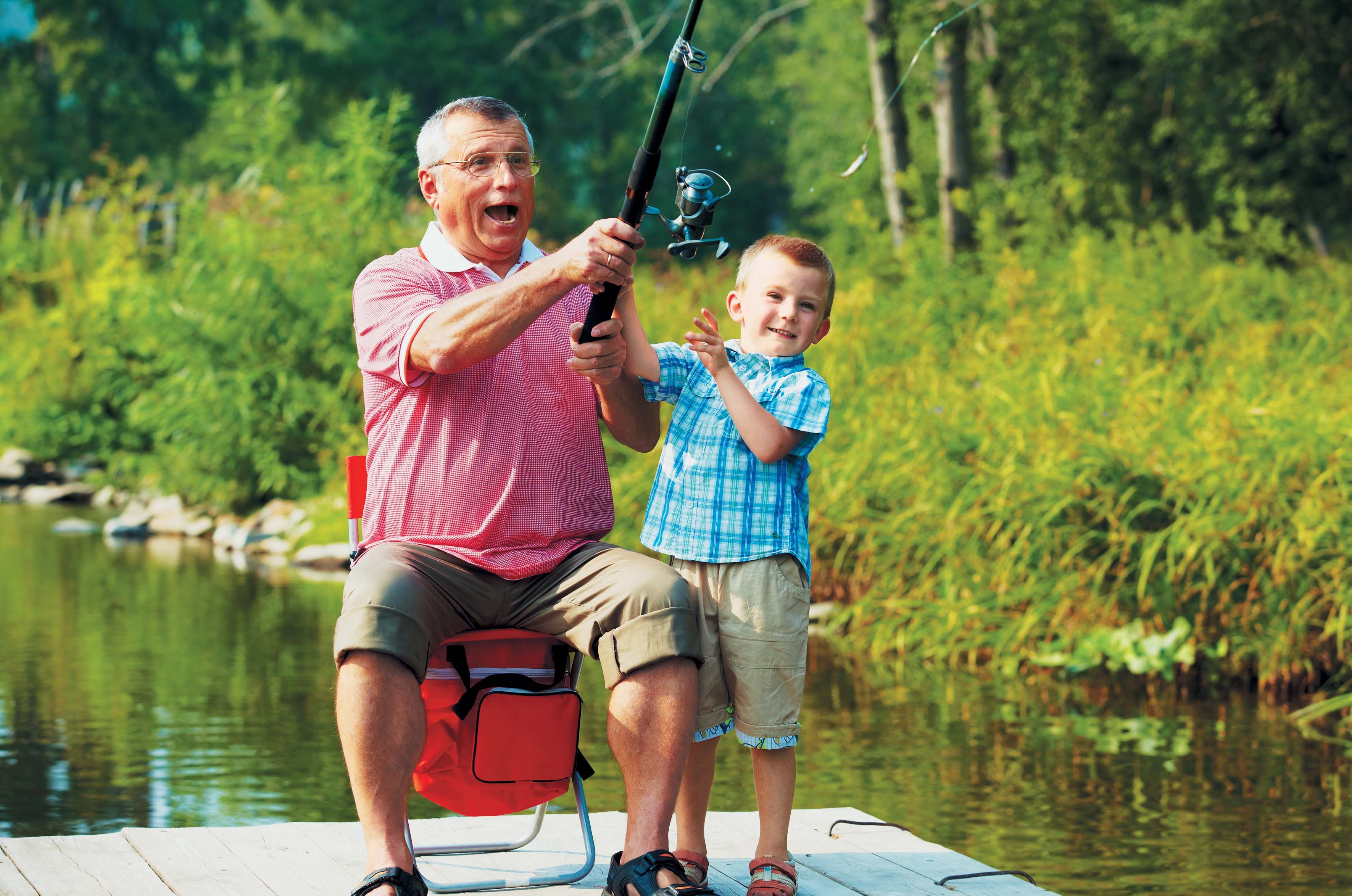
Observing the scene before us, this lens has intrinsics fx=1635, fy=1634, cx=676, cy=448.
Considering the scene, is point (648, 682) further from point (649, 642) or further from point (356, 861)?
point (356, 861)

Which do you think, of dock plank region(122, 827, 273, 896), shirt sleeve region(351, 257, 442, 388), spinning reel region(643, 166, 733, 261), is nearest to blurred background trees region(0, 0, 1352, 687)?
spinning reel region(643, 166, 733, 261)

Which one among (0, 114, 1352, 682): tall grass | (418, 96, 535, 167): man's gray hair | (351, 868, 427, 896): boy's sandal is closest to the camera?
(351, 868, 427, 896): boy's sandal

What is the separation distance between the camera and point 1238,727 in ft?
16.7

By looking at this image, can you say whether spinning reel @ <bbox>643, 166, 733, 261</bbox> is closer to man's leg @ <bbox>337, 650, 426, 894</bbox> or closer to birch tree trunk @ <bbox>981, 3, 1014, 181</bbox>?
man's leg @ <bbox>337, 650, 426, 894</bbox>

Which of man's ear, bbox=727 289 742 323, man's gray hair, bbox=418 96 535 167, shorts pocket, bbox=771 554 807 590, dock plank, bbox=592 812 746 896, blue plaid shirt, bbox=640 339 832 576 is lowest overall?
dock plank, bbox=592 812 746 896

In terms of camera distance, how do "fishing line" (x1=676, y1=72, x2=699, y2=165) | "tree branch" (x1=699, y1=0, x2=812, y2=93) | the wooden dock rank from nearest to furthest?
"fishing line" (x1=676, y1=72, x2=699, y2=165), the wooden dock, "tree branch" (x1=699, y1=0, x2=812, y2=93)

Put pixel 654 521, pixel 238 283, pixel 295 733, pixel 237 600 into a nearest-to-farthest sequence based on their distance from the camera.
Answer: pixel 654 521, pixel 295 733, pixel 237 600, pixel 238 283

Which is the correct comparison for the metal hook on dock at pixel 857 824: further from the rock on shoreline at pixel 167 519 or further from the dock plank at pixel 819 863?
the rock on shoreline at pixel 167 519

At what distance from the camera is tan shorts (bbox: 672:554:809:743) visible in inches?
111

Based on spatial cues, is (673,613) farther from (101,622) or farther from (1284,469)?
(101,622)

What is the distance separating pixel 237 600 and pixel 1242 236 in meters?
7.86

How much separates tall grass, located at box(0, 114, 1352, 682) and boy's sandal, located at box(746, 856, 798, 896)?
112 inches

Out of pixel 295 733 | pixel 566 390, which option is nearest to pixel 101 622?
pixel 295 733

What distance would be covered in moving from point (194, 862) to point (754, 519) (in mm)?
1195
